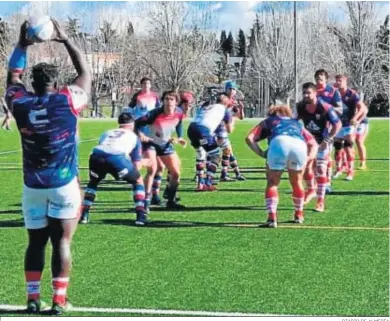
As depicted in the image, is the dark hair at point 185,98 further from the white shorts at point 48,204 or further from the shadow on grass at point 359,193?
the white shorts at point 48,204

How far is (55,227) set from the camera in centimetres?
684

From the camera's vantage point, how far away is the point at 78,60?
695 cm

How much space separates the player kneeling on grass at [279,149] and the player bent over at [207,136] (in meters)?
4.04

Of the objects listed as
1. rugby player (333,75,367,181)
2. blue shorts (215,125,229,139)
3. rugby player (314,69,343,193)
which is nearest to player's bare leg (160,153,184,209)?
rugby player (314,69,343,193)

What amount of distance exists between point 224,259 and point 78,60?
9.72ft

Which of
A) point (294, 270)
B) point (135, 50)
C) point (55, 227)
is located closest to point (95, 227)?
point (294, 270)

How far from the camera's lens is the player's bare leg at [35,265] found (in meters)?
6.83

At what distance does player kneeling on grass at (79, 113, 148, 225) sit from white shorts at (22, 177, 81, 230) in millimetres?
3963

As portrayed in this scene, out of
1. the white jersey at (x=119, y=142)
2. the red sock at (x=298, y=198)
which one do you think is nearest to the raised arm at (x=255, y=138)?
the red sock at (x=298, y=198)

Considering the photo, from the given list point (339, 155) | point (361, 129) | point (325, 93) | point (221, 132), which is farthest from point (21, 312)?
point (361, 129)

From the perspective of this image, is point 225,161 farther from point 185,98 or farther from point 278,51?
point 278,51

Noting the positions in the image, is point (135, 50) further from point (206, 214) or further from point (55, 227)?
point (55, 227)

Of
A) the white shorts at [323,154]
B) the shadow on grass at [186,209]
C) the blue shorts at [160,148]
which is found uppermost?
the blue shorts at [160,148]
